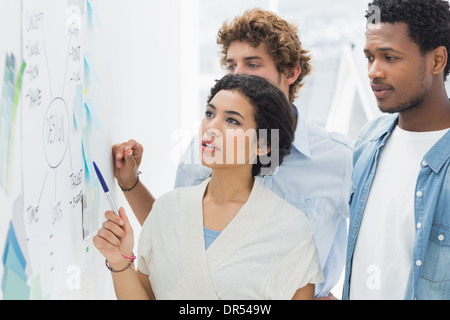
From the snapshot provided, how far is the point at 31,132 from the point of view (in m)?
0.94

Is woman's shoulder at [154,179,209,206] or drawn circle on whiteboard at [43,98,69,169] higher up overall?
drawn circle on whiteboard at [43,98,69,169]

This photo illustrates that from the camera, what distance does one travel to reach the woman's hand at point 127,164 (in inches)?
56.4

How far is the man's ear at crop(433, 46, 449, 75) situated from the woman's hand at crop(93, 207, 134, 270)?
0.79m

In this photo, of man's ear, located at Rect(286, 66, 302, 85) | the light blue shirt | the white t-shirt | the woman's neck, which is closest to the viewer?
the woman's neck

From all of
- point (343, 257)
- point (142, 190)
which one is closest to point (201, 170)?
point (142, 190)

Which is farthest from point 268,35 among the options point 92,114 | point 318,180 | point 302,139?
point 92,114

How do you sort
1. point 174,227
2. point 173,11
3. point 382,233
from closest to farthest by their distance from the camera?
1. point 174,227
2. point 382,233
3. point 173,11

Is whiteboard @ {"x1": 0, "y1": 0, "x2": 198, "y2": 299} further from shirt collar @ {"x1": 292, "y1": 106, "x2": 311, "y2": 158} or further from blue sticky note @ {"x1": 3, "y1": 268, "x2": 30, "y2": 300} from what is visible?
shirt collar @ {"x1": 292, "y1": 106, "x2": 311, "y2": 158}

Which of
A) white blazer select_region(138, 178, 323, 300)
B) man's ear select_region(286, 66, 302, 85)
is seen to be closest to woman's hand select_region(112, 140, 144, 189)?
white blazer select_region(138, 178, 323, 300)

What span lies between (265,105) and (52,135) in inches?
17.0

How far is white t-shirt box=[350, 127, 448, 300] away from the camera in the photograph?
1.25m

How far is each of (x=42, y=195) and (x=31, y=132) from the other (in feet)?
0.40

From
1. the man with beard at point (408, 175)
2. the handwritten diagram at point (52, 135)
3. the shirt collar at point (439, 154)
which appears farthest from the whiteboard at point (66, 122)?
the shirt collar at point (439, 154)
